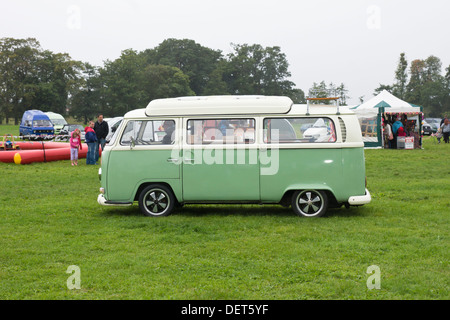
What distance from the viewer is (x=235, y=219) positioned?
32.2 ft

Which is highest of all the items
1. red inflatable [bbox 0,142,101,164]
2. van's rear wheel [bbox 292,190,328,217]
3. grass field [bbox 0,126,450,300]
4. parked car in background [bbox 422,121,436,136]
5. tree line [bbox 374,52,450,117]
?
tree line [bbox 374,52,450,117]

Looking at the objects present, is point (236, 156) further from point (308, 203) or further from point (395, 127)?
point (395, 127)

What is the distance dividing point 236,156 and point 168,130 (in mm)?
1464

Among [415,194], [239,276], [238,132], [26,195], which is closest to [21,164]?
[26,195]

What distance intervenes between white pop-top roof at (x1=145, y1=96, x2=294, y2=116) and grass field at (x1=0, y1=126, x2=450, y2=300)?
2065 millimetres

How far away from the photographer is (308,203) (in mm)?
9891

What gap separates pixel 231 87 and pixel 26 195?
114329 mm

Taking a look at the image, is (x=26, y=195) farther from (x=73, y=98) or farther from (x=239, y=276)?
(x=73, y=98)

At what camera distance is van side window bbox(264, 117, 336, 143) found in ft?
32.1

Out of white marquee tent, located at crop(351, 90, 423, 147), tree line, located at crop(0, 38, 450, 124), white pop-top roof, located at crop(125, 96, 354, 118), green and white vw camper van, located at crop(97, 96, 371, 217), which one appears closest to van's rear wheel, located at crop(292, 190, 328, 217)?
green and white vw camper van, located at crop(97, 96, 371, 217)

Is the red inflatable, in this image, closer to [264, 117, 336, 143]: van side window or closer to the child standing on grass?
the child standing on grass

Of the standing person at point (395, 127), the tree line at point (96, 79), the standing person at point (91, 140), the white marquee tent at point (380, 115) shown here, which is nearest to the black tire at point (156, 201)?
the standing person at point (91, 140)

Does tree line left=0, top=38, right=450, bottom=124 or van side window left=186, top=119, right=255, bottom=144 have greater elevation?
tree line left=0, top=38, right=450, bottom=124
